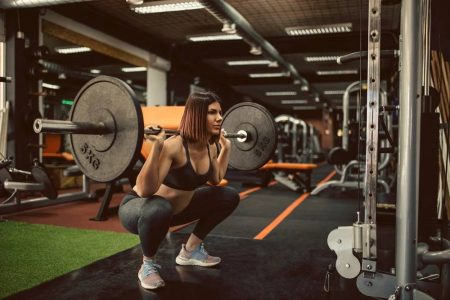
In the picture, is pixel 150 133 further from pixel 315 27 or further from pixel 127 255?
pixel 315 27

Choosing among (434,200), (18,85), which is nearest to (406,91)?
(434,200)

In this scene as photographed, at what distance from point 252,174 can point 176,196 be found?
5.74 metres


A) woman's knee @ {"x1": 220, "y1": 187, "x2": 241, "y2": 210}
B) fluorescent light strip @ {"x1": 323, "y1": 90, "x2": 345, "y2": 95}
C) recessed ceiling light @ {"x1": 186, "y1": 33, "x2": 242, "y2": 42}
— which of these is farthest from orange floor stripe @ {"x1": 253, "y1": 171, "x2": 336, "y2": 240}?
fluorescent light strip @ {"x1": 323, "y1": 90, "x2": 345, "y2": 95}

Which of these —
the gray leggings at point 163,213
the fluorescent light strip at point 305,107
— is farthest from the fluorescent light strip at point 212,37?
the fluorescent light strip at point 305,107

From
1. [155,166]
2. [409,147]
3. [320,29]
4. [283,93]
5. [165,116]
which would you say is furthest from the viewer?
[283,93]

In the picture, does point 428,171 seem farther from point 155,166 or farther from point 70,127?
point 70,127

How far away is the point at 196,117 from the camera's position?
6.90ft

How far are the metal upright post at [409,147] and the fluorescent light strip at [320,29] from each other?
5.60 meters

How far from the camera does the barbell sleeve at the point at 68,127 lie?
1.71 metres

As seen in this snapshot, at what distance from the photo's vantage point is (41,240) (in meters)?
3.11

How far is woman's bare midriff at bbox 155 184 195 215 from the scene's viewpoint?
2.19 m

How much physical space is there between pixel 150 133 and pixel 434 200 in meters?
1.33

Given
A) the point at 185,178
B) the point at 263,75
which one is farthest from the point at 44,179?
the point at 263,75

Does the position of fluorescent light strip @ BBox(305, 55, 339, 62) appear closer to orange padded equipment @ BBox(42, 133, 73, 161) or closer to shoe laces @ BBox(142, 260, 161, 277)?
orange padded equipment @ BBox(42, 133, 73, 161)
